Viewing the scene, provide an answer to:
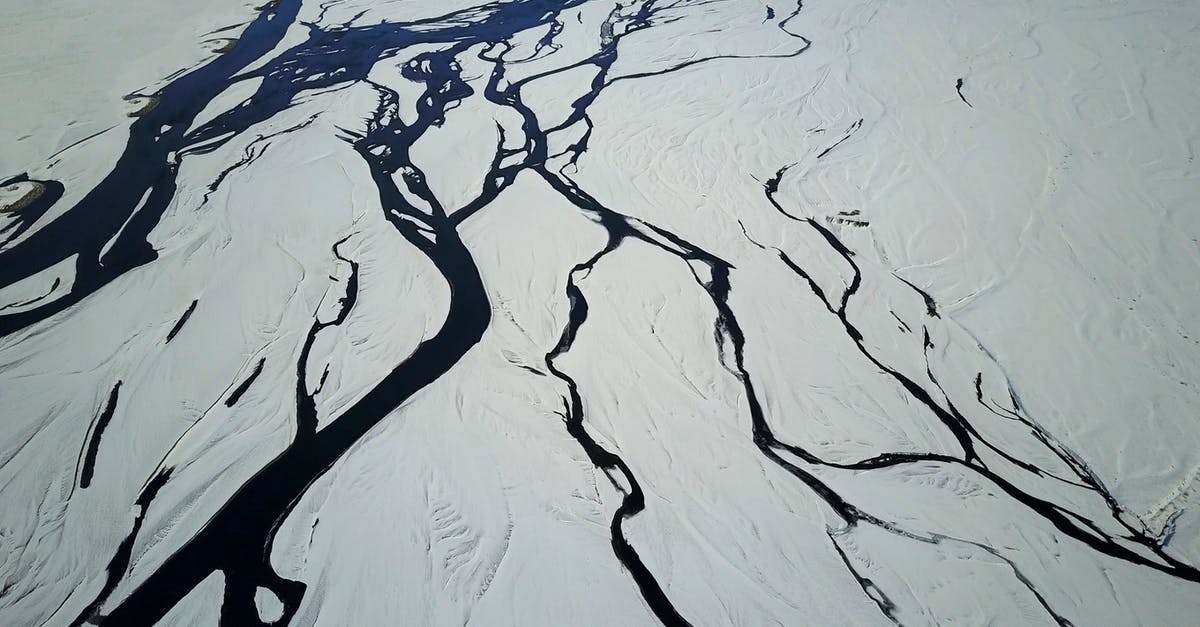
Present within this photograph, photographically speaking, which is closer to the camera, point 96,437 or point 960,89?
point 96,437

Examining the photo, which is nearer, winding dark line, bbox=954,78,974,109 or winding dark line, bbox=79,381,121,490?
winding dark line, bbox=79,381,121,490

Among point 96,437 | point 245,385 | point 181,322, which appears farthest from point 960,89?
point 96,437

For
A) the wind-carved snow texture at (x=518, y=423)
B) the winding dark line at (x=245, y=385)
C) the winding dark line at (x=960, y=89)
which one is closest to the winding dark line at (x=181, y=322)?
the wind-carved snow texture at (x=518, y=423)

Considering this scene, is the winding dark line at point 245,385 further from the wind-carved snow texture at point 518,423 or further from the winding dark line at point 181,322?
the winding dark line at point 181,322

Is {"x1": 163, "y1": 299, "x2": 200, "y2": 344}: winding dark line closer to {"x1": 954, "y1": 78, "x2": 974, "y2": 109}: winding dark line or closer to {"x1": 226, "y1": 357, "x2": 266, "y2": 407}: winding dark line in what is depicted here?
{"x1": 226, "y1": 357, "x2": 266, "y2": 407}: winding dark line

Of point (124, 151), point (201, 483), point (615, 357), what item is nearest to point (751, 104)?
point (615, 357)

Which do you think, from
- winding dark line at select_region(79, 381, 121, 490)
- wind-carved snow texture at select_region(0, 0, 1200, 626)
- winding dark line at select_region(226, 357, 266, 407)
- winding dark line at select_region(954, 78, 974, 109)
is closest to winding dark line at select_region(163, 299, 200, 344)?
wind-carved snow texture at select_region(0, 0, 1200, 626)

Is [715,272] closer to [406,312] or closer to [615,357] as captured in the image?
[615,357]

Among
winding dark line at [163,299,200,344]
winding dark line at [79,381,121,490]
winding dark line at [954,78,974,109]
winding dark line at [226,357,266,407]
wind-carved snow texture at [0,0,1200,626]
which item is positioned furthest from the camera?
winding dark line at [954,78,974,109]

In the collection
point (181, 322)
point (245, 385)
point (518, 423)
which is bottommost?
point (518, 423)

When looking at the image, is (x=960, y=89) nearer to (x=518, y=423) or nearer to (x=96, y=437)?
(x=518, y=423)
